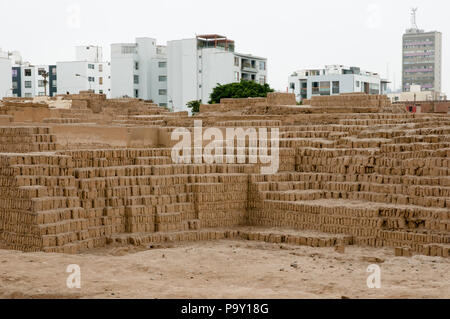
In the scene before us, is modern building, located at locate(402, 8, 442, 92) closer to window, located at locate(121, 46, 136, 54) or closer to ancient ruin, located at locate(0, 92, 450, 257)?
window, located at locate(121, 46, 136, 54)

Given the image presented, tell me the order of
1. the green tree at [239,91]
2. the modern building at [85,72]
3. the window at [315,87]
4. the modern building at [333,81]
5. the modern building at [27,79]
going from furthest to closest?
1. the modern building at [27,79]
2. the window at [315,87]
3. the modern building at [85,72]
4. the modern building at [333,81]
5. the green tree at [239,91]

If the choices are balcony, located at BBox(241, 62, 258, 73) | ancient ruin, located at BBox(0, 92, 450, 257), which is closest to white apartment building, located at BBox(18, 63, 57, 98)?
balcony, located at BBox(241, 62, 258, 73)

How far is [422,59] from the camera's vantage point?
116 meters

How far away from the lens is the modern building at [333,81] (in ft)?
210

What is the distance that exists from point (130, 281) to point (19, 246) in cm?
471

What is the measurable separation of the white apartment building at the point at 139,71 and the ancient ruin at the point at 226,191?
4315 centimetres

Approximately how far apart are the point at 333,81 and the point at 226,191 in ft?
164

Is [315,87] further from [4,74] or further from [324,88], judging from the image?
[4,74]

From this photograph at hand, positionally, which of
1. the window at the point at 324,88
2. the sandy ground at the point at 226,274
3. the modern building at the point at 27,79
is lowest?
the sandy ground at the point at 226,274

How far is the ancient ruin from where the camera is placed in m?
13.5

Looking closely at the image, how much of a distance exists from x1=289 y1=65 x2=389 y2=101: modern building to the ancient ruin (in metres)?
44.2

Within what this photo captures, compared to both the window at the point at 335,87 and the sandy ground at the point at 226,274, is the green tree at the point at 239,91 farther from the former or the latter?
the sandy ground at the point at 226,274

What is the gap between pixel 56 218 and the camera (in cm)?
1333

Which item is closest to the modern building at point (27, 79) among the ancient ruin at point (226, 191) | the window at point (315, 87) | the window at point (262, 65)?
the window at point (262, 65)
